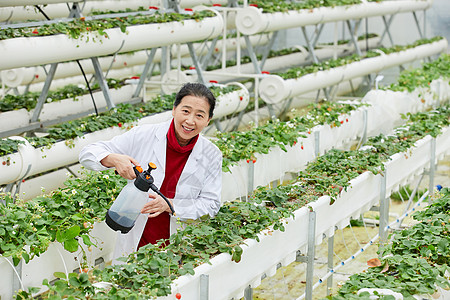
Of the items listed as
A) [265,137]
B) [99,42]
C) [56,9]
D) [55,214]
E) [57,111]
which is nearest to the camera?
[55,214]

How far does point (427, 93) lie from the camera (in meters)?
8.17

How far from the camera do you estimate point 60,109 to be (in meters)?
6.57

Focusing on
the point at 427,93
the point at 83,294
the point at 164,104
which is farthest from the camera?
the point at 427,93

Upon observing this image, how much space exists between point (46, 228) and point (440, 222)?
1761 millimetres

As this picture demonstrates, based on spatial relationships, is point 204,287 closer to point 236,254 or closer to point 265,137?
point 236,254

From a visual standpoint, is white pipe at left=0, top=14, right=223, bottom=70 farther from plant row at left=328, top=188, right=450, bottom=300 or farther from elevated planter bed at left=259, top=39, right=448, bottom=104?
plant row at left=328, top=188, right=450, bottom=300

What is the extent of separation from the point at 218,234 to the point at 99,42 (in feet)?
9.60

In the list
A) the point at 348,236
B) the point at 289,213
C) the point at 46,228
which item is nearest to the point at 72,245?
the point at 46,228

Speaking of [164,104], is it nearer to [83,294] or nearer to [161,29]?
[161,29]

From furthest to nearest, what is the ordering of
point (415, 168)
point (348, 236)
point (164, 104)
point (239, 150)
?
point (164, 104), point (348, 236), point (415, 168), point (239, 150)

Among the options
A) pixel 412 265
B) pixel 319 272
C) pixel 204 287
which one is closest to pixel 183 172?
pixel 204 287

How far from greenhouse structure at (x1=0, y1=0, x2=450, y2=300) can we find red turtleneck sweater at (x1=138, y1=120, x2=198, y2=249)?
4cm

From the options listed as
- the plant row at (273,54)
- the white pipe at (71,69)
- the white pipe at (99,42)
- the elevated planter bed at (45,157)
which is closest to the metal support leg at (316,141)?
the elevated planter bed at (45,157)

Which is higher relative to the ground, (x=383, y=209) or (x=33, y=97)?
(x=33, y=97)
